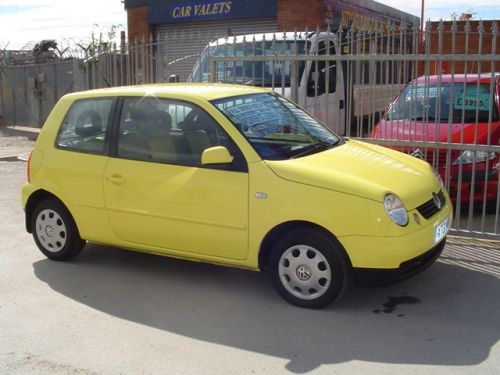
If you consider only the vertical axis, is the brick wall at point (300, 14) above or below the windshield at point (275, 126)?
above

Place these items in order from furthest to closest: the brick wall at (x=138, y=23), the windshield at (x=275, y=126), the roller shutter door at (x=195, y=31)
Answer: the brick wall at (x=138, y=23), the roller shutter door at (x=195, y=31), the windshield at (x=275, y=126)

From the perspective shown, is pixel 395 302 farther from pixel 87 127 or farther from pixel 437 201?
pixel 87 127

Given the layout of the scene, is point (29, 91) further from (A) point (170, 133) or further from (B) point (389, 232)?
(B) point (389, 232)

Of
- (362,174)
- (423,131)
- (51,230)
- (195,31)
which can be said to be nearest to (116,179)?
(51,230)

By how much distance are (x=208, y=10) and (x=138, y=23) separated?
298 cm

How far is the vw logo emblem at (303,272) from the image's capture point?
4.54 meters

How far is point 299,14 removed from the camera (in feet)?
54.7

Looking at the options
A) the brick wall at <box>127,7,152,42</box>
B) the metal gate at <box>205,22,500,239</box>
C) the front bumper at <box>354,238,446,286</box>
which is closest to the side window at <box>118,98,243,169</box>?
the front bumper at <box>354,238,446,286</box>

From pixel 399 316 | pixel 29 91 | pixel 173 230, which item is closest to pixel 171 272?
pixel 173 230

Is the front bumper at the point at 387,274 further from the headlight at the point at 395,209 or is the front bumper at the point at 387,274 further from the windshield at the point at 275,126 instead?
the windshield at the point at 275,126

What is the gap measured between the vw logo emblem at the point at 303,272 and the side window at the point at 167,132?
96cm

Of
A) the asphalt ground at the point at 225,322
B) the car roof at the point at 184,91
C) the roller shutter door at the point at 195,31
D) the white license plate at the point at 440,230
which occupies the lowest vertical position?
the asphalt ground at the point at 225,322

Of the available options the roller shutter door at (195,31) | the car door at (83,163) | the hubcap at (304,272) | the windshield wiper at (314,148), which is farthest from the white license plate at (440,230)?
the roller shutter door at (195,31)

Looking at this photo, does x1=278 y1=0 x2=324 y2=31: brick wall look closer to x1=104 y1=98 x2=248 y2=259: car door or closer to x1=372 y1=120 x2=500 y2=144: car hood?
x1=372 y1=120 x2=500 y2=144: car hood
